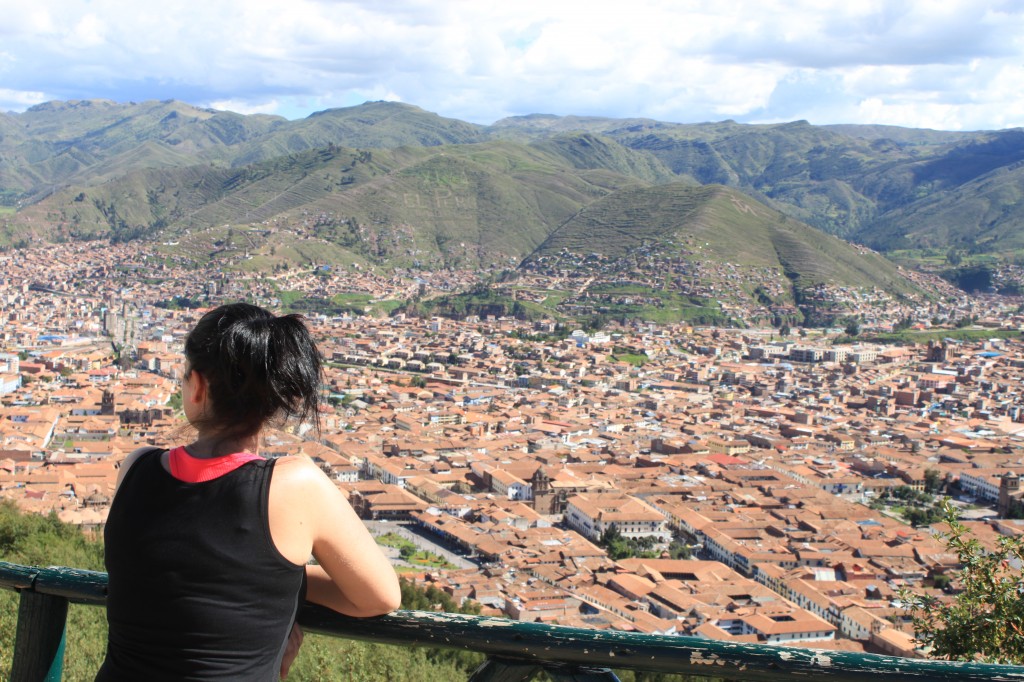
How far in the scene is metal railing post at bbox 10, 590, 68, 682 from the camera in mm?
1568

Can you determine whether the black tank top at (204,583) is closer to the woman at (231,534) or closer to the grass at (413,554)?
the woman at (231,534)

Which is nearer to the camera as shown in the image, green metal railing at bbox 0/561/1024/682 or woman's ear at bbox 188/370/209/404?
green metal railing at bbox 0/561/1024/682

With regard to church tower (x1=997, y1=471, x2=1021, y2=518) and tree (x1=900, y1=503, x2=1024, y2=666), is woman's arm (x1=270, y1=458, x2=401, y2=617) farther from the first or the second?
church tower (x1=997, y1=471, x2=1021, y2=518)

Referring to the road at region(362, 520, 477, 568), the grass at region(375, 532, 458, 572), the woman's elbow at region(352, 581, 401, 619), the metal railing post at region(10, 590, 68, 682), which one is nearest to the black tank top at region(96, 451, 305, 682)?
the woman's elbow at region(352, 581, 401, 619)

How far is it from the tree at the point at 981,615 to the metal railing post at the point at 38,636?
9.42 feet

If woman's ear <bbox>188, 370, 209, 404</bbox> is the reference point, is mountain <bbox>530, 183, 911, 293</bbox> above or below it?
above

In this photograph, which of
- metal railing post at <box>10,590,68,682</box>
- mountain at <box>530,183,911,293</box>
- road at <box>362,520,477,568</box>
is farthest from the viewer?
mountain at <box>530,183,911,293</box>

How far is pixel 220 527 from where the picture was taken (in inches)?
46.0

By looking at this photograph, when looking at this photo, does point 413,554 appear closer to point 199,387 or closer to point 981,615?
point 981,615

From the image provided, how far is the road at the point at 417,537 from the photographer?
1556cm

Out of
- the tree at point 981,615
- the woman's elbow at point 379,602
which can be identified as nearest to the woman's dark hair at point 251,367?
the woman's elbow at point 379,602

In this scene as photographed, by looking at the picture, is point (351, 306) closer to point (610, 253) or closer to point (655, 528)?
point (610, 253)

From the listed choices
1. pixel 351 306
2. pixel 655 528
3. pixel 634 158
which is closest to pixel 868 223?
pixel 634 158

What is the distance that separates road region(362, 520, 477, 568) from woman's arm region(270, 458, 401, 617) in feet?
46.2
